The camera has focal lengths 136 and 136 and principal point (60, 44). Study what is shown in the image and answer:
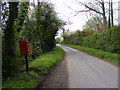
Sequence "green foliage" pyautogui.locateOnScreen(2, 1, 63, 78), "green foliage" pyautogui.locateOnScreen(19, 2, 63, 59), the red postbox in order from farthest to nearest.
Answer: "green foliage" pyautogui.locateOnScreen(19, 2, 63, 59) < the red postbox < "green foliage" pyautogui.locateOnScreen(2, 1, 63, 78)

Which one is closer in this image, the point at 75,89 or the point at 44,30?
the point at 75,89

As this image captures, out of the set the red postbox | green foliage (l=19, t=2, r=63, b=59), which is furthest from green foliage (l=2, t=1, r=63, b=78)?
the red postbox

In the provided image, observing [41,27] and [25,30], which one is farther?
[41,27]

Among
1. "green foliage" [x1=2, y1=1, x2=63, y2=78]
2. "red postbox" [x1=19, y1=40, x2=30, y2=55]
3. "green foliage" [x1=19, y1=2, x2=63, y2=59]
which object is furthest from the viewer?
"green foliage" [x1=19, y1=2, x2=63, y2=59]

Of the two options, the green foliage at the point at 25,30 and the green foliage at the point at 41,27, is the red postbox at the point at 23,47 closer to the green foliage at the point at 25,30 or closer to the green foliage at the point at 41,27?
the green foliage at the point at 25,30

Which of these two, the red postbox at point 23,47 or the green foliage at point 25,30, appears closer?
the green foliage at point 25,30

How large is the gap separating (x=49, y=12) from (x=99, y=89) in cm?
1747

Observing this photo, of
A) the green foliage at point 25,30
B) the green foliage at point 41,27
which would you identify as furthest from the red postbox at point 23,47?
the green foliage at point 41,27

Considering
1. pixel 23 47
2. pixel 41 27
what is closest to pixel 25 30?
pixel 41 27

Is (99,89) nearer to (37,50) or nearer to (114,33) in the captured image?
(114,33)

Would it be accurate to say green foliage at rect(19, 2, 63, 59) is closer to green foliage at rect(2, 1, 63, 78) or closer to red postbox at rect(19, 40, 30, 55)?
green foliage at rect(2, 1, 63, 78)

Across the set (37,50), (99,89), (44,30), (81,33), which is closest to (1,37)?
(99,89)

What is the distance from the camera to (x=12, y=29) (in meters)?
6.36

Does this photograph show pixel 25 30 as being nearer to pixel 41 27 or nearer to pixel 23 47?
pixel 41 27
